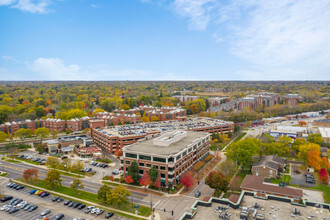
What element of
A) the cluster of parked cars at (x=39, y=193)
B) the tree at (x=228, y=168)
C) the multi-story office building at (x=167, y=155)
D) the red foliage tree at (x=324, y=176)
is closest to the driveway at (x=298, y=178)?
the red foliage tree at (x=324, y=176)

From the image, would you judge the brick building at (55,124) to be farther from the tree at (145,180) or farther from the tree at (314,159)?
the tree at (314,159)

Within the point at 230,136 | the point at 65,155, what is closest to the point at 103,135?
the point at 65,155

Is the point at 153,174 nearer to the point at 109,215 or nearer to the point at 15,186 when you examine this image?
the point at 109,215

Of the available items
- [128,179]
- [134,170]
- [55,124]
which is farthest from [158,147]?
[55,124]

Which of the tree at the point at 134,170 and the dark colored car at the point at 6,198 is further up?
the tree at the point at 134,170

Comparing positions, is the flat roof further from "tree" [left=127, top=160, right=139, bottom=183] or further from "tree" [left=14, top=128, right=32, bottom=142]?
"tree" [left=14, top=128, right=32, bottom=142]
